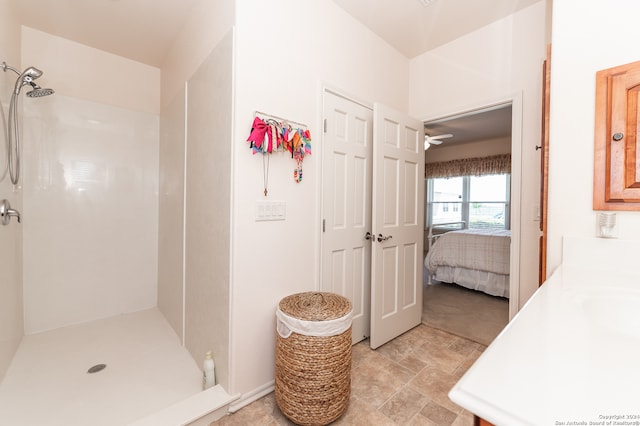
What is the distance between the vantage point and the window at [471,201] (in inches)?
231

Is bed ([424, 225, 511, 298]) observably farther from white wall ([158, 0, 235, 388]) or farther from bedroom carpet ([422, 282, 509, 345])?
white wall ([158, 0, 235, 388])

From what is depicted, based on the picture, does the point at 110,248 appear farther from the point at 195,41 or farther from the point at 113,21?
the point at 195,41

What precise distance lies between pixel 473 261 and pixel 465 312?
968 millimetres

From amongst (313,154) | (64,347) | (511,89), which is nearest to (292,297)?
(313,154)

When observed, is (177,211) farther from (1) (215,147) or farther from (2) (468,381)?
(2) (468,381)

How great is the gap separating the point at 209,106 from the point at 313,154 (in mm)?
762

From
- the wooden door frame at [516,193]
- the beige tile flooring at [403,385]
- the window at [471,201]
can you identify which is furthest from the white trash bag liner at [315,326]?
the window at [471,201]

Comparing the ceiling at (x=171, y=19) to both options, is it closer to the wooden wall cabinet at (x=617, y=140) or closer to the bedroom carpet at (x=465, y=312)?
the wooden wall cabinet at (x=617, y=140)

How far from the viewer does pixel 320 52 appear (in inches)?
78.9

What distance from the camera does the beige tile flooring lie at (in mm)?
1546

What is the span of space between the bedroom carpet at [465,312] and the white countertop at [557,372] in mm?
1959

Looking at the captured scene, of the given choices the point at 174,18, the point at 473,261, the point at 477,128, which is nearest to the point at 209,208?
the point at 174,18

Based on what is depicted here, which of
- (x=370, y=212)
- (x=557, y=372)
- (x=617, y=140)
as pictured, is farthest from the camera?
(x=370, y=212)

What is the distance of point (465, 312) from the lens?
10.1 ft
